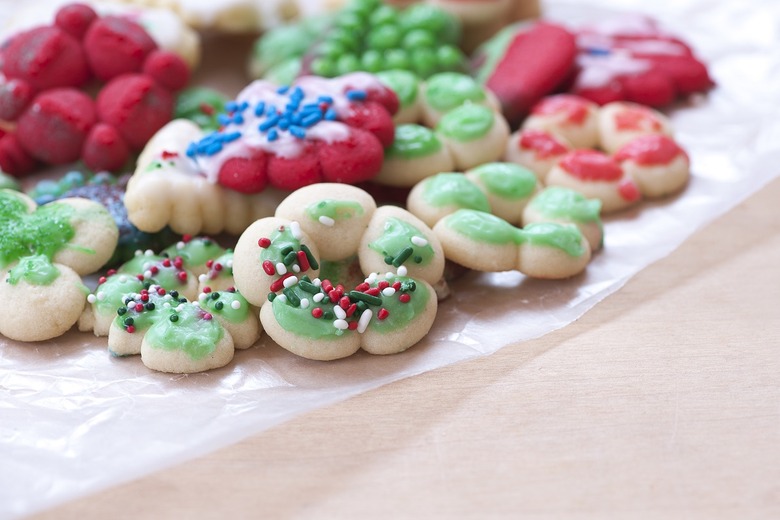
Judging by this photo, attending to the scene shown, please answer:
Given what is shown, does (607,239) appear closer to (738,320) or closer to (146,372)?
(738,320)

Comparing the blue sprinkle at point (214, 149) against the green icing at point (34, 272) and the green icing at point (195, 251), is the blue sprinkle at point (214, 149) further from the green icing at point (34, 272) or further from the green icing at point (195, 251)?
the green icing at point (34, 272)

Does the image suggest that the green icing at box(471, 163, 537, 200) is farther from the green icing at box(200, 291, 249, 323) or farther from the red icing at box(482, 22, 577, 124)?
the green icing at box(200, 291, 249, 323)

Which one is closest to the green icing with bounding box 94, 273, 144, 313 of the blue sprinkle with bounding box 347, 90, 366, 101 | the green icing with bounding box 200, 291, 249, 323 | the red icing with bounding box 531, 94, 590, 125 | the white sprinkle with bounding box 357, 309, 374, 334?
the green icing with bounding box 200, 291, 249, 323

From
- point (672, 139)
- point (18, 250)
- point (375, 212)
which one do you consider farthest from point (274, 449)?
point (672, 139)

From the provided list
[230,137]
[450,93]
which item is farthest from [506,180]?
[230,137]

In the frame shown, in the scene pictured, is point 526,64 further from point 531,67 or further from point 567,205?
point 567,205

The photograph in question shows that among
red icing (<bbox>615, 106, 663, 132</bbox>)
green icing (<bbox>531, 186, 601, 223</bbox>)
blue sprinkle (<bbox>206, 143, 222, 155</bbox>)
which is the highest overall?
blue sprinkle (<bbox>206, 143, 222, 155</bbox>)

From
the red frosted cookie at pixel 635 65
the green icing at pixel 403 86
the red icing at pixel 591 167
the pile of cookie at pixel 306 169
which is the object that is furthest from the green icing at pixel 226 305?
the red frosted cookie at pixel 635 65
